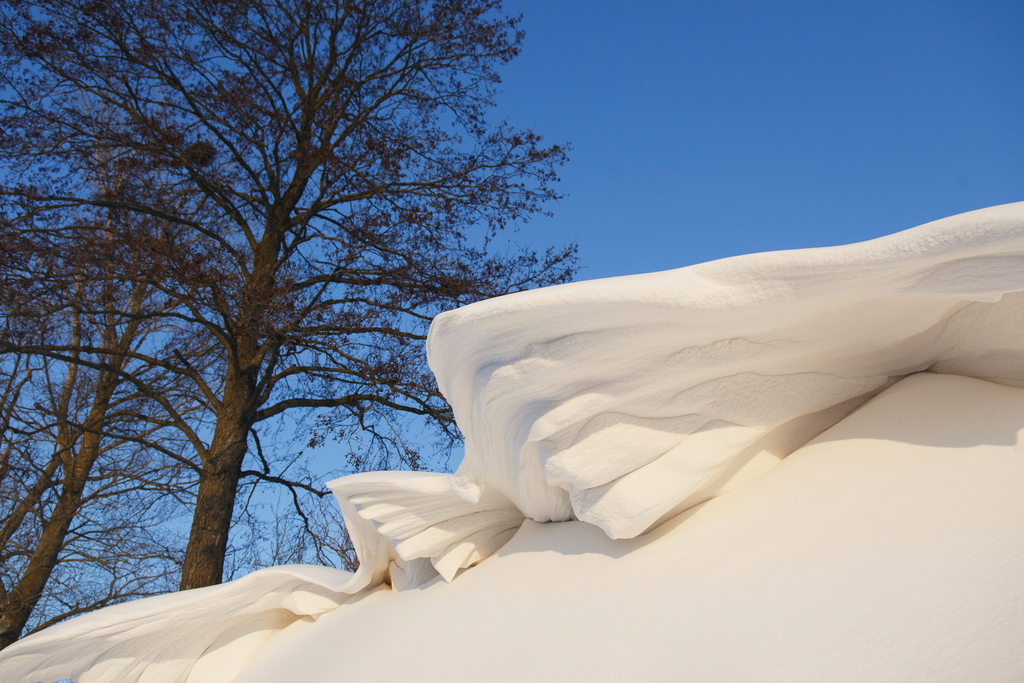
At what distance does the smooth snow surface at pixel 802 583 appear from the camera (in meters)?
0.87

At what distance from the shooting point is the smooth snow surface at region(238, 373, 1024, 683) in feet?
2.86

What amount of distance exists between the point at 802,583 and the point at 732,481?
1.57ft

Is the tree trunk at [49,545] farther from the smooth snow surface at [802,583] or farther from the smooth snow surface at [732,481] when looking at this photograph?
the smooth snow surface at [802,583]

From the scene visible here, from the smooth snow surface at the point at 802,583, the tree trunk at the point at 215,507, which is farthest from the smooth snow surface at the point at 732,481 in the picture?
the tree trunk at the point at 215,507

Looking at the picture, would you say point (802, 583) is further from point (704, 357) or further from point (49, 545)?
point (49, 545)

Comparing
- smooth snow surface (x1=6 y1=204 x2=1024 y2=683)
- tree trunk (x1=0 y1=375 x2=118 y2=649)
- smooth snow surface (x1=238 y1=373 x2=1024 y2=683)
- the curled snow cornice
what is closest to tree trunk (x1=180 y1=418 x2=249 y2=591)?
tree trunk (x1=0 y1=375 x2=118 y2=649)

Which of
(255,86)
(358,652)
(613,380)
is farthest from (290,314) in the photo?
(613,380)

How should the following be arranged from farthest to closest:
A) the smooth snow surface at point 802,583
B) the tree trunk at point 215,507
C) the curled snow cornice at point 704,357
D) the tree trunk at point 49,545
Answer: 1. the tree trunk at point 49,545
2. the tree trunk at point 215,507
3. the curled snow cornice at point 704,357
4. the smooth snow surface at point 802,583

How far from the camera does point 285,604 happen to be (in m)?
2.20

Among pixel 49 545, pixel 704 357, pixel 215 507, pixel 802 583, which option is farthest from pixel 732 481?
pixel 49 545

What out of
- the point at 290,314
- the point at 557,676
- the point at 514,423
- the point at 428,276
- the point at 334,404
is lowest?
the point at 557,676

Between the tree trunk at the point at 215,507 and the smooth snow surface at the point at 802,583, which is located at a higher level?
the tree trunk at the point at 215,507

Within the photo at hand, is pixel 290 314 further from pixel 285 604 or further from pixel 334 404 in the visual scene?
pixel 285 604

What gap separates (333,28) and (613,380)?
6.32 meters
